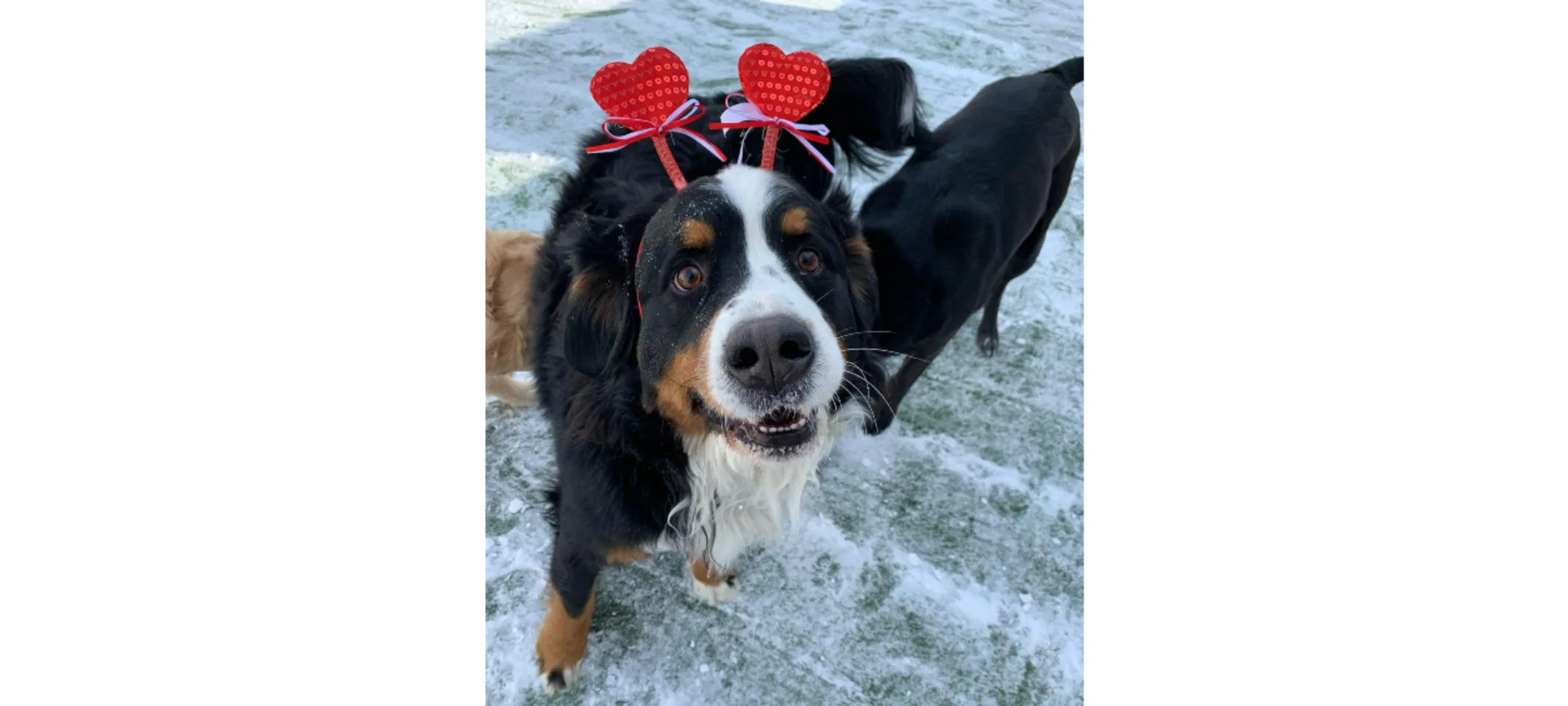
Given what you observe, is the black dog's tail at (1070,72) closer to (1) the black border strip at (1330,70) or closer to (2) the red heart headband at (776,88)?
(2) the red heart headband at (776,88)

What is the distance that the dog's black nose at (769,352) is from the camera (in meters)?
1.54

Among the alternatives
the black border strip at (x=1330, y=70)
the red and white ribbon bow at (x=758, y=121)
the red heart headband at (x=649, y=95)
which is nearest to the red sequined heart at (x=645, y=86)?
the red heart headband at (x=649, y=95)

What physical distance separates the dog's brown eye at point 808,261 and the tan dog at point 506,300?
4.16ft

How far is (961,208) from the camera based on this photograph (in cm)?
257

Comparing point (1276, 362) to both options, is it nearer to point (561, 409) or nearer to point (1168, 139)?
point (1168, 139)

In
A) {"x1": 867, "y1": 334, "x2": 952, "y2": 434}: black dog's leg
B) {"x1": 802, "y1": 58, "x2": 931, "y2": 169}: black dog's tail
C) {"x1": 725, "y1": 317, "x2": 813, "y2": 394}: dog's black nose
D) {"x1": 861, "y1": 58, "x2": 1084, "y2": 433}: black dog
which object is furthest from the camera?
{"x1": 867, "y1": 334, "x2": 952, "y2": 434}: black dog's leg

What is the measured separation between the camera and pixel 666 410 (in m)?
1.87

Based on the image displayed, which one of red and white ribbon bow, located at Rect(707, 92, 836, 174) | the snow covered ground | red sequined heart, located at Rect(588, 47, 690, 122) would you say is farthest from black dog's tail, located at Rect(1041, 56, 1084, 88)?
red sequined heart, located at Rect(588, 47, 690, 122)

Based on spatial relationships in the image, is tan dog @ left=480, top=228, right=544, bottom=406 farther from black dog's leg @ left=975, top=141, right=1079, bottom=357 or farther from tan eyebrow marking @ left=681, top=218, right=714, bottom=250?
black dog's leg @ left=975, top=141, right=1079, bottom=357

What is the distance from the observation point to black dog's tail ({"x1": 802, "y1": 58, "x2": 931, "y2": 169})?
8.82ft

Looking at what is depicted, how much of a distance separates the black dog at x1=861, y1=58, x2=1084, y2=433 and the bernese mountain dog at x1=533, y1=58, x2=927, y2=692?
301 mm

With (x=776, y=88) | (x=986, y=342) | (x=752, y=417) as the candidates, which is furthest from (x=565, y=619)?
(x=986, y=342)

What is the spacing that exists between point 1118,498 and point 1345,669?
493 mm

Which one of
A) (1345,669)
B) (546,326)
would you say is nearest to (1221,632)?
(1345,669)
